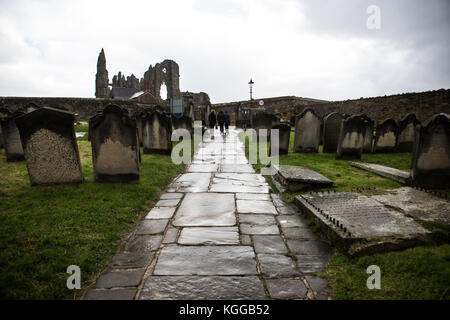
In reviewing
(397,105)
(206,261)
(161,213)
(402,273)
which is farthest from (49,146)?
(397,105)

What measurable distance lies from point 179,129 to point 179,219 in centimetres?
820

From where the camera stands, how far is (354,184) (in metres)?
4.54

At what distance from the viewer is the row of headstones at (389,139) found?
424cm

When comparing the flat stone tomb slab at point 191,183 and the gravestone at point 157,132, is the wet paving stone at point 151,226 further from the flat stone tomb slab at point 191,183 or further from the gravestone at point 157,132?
the gravestone at point 157,132

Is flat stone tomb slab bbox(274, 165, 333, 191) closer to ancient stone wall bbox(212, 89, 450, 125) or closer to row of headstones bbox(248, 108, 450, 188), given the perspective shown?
row of headstones bbox(248, 108, 450, 188)

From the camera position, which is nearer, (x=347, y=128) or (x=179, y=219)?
(x=179, y=219)

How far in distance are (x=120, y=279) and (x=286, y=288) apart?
4.54 ft

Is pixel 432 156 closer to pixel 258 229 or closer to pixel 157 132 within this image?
pixel 258 229

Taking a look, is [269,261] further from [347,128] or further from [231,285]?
[347,128]

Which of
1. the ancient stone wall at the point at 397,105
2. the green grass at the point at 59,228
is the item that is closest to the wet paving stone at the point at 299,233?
the green grass at the point at 59,228

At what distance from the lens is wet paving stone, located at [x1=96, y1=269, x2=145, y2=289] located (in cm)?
192

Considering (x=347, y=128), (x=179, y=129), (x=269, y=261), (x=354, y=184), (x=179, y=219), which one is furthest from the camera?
(x=179, y=129)
